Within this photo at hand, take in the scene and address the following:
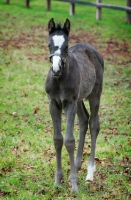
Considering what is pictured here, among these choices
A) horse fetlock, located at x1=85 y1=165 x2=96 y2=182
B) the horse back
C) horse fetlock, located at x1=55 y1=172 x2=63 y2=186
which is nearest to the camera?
horse fetlock, located at x1=55 y1=172 x2=63 y2=186

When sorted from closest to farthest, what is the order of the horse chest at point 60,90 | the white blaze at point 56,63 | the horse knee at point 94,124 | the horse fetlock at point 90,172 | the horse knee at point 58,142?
the white blaze at point 56,63
the horse chest at point 60,90
the horse knee at point 58,142
the horse fetlock at point 90,172
the horse knee at point 94,124

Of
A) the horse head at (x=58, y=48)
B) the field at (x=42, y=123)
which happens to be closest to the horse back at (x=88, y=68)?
the horse head at (x=58, y=48)

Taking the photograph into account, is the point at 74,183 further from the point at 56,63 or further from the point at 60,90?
the point at 56,63

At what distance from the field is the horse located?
1.24 ft

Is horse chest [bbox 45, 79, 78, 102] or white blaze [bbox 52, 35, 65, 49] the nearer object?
white blaze [bbox 52, 35, 65, 49]

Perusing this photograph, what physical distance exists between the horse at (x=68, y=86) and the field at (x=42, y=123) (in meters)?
0.38

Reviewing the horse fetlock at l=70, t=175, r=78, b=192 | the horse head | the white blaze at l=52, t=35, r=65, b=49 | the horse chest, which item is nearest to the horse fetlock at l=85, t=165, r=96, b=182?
the horse fetlock at l=70, t=175, r=78, b=192

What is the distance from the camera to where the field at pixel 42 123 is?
6305mm

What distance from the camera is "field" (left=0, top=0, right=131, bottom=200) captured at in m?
6.30

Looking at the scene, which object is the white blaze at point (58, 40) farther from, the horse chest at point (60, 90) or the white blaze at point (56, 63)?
the horse chest at point (60, 90)

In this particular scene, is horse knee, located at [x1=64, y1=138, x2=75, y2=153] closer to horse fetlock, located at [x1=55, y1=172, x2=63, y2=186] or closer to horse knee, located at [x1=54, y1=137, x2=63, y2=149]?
horse knee, located at [x1=54, y1=137, x2=63, y2=149]

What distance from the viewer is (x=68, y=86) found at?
5895 mm

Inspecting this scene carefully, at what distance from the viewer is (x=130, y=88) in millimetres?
12117

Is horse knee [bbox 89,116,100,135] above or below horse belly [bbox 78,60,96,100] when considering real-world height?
below
